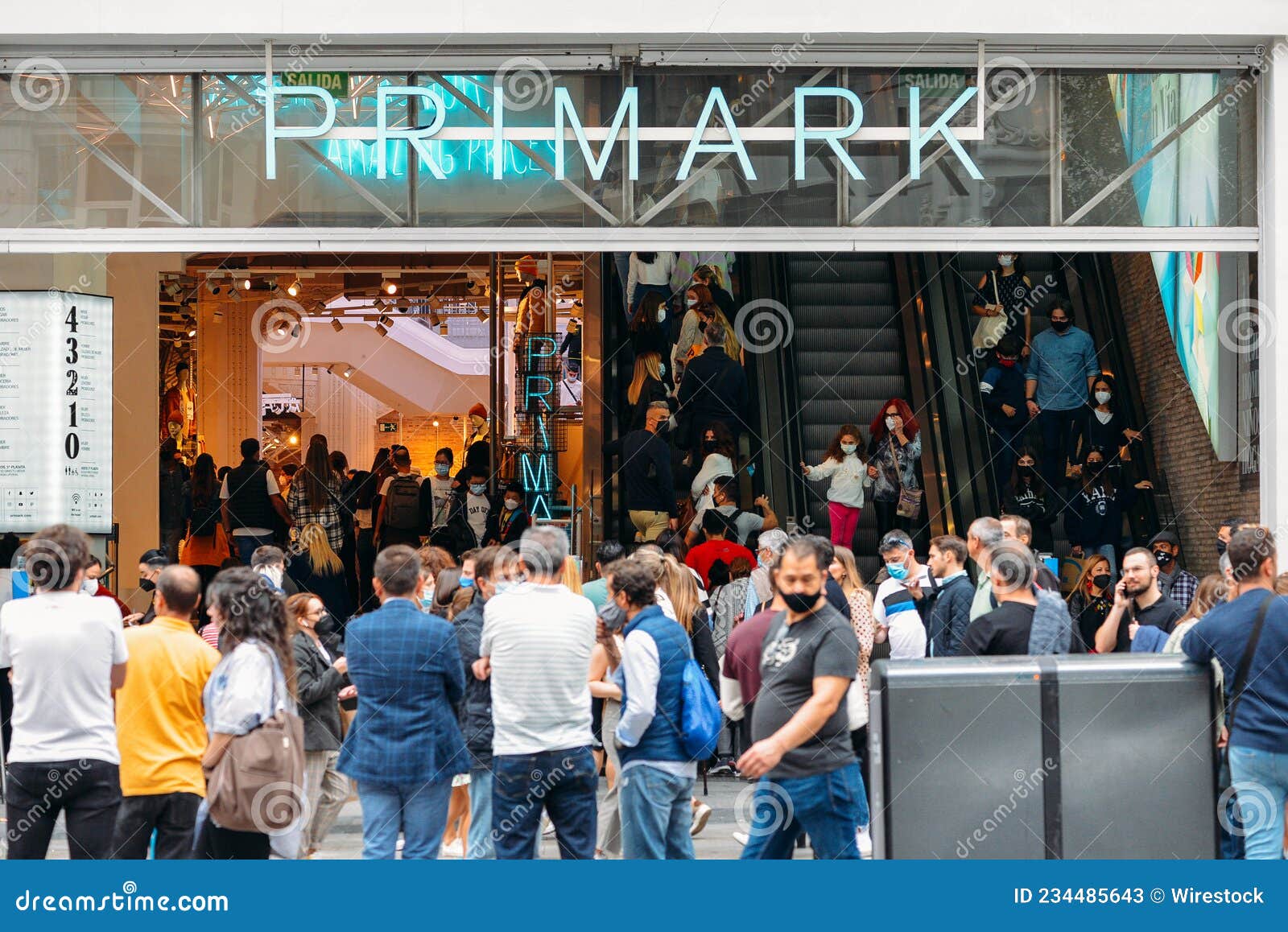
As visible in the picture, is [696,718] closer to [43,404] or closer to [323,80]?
[323,80]

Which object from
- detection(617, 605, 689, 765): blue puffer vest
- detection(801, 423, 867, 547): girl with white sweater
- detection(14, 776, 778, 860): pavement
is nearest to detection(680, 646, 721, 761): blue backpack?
detection(617, 605, 689, 765): blue puffer vest

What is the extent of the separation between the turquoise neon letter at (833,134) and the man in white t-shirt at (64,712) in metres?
6.03

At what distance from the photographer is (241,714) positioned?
5859mm

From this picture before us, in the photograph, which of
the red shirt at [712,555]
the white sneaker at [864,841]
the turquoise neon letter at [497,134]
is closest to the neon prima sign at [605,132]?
the turquoise neon letter at [497,134]

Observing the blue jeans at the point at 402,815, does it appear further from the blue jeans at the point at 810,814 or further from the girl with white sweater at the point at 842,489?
the girl with white sweater at the point at 842,489

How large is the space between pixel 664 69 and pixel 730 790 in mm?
4878

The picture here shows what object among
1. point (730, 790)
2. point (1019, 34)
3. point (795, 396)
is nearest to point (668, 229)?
point (1019, 34)

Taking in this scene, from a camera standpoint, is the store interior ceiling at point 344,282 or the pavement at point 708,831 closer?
the pavement at point 708,831

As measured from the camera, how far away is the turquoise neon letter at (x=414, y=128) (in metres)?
10.4

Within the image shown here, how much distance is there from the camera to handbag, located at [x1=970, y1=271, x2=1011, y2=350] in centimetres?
1513

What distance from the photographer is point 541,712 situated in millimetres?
6320
